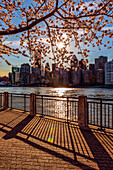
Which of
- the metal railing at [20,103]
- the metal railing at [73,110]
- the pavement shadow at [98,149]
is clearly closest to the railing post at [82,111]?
the metal railing at [73,110]

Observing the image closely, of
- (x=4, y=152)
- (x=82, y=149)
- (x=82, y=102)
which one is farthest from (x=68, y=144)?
(x=82, y=102)

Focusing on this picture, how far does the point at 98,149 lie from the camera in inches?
170

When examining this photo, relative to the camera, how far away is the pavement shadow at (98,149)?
351 cm

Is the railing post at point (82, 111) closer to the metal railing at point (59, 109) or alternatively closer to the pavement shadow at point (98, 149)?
the metal railing at point (59, 109)

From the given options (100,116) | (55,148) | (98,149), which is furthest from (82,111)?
(55,148)

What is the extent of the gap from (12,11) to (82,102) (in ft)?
22.2

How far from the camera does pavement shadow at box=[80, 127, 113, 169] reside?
3.51 meters

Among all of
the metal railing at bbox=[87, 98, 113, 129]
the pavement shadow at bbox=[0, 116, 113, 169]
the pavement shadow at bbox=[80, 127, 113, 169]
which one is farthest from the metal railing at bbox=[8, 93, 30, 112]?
the pavement shadow at bbox=[80, 127, 113, 169]

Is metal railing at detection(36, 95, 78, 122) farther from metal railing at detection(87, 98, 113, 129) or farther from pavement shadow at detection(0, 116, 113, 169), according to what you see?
pavement shadow at detection(0, 116, 113, 169)

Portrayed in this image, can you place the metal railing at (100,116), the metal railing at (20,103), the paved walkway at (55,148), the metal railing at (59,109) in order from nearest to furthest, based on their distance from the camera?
the paved walkway at (55,148) < the metal railing at (100,116) < the metal railing at (59,109) < the metal railing at (20,103)

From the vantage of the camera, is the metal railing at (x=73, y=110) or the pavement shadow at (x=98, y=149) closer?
the pavement shadow at (x=98, y=149)

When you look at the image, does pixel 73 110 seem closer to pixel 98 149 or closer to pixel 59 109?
pixel 59 109

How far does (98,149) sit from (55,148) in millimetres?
1421

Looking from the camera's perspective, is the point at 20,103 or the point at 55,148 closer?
the point at 55,148
